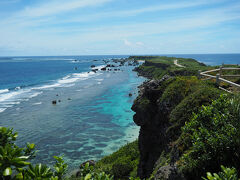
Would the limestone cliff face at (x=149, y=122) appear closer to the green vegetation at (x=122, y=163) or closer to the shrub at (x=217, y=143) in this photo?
the green vegetation at (x=122, y=163)

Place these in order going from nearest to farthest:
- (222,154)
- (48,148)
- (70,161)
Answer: (222,154), (70,161), (48,148)

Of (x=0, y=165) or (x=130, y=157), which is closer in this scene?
(x=0, y=165)

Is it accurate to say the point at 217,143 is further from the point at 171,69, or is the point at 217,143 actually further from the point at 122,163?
the point at 171,69

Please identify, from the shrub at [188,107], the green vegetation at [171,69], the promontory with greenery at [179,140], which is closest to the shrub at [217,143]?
the promontory with greenery at [179,140]

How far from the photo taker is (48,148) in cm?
3275

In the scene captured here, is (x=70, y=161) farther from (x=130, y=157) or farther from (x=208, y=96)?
(x=208, y=96)

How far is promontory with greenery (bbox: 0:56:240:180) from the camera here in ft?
14.4


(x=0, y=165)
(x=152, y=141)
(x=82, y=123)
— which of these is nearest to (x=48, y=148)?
(x=82, y=123)

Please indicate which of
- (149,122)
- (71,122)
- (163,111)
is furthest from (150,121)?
(71,122)

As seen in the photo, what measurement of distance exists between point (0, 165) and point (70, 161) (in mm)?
28448

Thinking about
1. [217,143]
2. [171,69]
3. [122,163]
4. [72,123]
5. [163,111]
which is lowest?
[72,123]

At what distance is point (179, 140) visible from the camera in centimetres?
1277

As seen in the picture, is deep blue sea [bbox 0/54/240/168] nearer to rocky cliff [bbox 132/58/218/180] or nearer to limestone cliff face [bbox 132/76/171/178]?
limestone cliff face [bbox 132/76/171/178]

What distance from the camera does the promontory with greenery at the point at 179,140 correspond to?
438 centimetres
